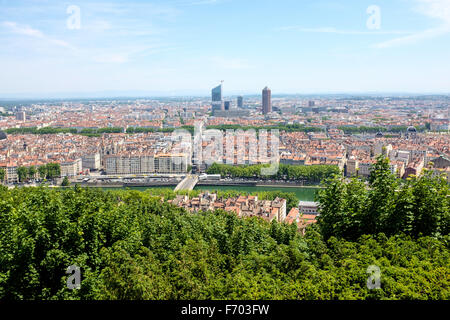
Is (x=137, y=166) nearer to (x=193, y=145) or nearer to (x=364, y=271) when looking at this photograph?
(x=193, y=145)

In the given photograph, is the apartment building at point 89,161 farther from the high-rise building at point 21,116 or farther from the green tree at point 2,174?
the high-rise building at point 21,116

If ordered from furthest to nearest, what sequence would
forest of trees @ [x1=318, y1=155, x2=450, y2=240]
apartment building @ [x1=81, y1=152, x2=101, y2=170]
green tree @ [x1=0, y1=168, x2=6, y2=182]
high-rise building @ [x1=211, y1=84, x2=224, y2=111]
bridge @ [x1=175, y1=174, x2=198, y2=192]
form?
high-rise building @ [x1=211, y1=84, x2=224, y2=111] < apartment building @ [x1=81, y1=152, x2=101, y2=170] < green tree @ [x1=0, y1=168, x2=6, y2=182] < bridge @ [x1=175, y1=174, x2=198, y2=192] < forest of trees @ [x1=318, y1=155, x2=450, y2=240]

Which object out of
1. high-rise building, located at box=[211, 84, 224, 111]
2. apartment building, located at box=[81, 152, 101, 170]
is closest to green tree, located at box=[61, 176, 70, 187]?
apartment building, located at box=[81, 152, 101, 170]

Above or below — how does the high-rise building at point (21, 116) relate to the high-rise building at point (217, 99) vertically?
below

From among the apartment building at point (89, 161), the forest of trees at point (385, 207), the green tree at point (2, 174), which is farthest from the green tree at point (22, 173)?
the forest of trees at point (385, 207)

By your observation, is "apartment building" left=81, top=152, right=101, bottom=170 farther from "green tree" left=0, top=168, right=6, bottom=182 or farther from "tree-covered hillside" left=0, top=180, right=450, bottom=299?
"tree-covered hillside" left=0, top=180, right=450, bottom=299
